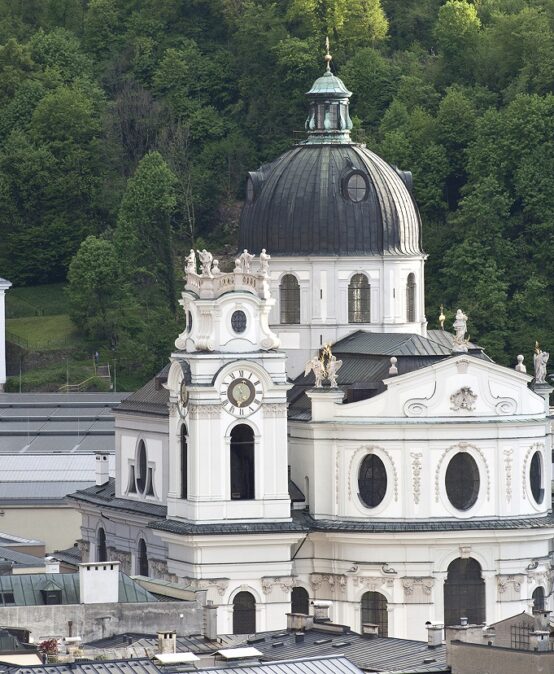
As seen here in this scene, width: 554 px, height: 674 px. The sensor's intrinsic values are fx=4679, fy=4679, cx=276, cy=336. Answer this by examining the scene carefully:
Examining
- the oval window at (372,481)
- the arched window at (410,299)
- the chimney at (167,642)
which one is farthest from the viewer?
the arched window at (410,299)

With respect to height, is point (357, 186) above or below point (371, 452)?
above

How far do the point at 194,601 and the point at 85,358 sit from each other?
5626 centimetres

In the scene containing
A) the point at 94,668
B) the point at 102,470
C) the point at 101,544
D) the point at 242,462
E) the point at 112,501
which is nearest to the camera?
the point at 94,668

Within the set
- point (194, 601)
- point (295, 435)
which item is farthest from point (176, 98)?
point (194, 601)

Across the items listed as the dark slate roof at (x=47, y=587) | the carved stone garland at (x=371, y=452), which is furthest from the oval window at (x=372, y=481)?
the dark slate roof at (x=47, y=587)

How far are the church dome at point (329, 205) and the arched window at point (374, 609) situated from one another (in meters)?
12.4

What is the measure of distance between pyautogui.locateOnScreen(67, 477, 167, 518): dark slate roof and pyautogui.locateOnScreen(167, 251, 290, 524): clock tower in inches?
107

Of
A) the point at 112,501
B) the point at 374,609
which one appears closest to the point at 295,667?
the point at 374,609

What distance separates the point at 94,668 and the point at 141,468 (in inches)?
1464

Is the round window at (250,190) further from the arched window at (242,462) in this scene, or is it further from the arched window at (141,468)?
the arched window at (242,462)

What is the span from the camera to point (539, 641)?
314ft

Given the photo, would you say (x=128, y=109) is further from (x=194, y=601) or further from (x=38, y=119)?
(x=194, y=601)

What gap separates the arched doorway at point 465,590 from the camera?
124m

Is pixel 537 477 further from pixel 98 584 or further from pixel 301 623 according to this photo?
pixel 301 623
